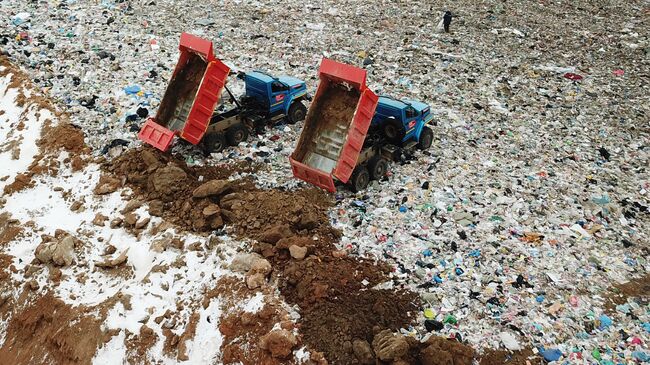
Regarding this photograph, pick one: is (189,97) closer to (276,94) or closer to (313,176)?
(276,94)

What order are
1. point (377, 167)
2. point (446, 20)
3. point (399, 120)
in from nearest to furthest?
point (377, 167) → point (399, 120) → point (446, 20)

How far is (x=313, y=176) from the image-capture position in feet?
21.2

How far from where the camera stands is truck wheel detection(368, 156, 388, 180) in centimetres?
693

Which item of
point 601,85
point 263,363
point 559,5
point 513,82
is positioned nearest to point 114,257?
point 263,363

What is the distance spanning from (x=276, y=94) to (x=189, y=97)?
1420 mm

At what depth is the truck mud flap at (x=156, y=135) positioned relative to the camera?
22.7 feet

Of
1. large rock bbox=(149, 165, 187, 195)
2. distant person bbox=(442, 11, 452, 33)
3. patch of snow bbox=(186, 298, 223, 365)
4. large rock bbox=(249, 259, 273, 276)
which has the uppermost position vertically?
distant person bbox=(442, 11, 452, 33)

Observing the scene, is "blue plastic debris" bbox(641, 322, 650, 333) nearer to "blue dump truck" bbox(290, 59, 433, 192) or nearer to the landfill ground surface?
Result: the landfill ground surface

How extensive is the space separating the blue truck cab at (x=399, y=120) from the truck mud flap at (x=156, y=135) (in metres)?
3.13

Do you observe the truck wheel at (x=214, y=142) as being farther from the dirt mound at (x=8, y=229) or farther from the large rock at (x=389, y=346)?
the large rock at (x=389, y=346)

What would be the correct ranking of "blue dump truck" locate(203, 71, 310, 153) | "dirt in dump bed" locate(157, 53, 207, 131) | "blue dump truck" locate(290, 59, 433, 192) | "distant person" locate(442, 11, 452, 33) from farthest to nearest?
"distant person" locate(442, 11, 452, 33) < "dirt in dump bed" locate(157, 53, 207, 131) < "blue dump truck" locate(203, 71, 310, 153) < "blue dump truck" locate(290, 59, 433, 192)

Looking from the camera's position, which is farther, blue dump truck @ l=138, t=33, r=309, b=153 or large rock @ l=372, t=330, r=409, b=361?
blue dump truck @ l=138, t=33, r=309, b=153

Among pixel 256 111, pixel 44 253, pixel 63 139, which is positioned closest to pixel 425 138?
pixel 256 111

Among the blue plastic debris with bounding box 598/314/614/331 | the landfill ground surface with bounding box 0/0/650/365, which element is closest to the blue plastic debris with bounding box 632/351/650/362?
the landfill ground surface with bounding box 0/0/650/365
